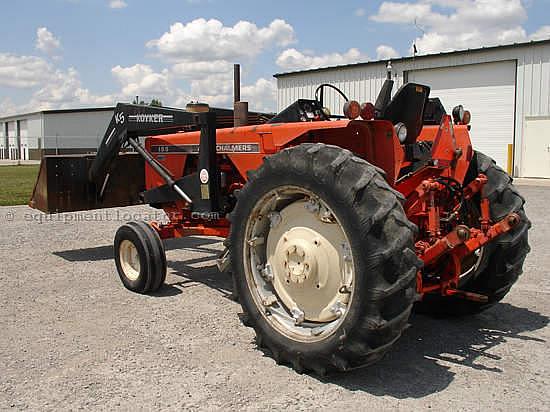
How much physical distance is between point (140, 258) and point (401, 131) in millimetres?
2915

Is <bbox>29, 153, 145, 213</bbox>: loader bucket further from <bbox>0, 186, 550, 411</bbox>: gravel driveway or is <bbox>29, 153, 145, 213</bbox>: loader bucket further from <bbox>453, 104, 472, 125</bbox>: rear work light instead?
<bbox>453, 104, 472, 125</bbox>: rear work light

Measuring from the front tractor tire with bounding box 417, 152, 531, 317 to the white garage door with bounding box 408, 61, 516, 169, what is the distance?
18.5 metres

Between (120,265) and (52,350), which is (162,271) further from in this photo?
(52,350)

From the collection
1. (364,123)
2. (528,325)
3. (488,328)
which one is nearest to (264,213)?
(364,123)

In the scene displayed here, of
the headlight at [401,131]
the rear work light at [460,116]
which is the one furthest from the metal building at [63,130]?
the headlight at [401,131]

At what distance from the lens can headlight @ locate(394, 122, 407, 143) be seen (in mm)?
4445

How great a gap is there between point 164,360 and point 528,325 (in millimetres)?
2993

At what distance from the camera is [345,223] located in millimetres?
3480

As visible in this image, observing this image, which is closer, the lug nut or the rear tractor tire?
the lug nut

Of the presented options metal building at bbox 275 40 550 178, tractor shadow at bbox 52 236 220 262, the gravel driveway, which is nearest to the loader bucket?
tractor shadow at bbox 52 236 220 262

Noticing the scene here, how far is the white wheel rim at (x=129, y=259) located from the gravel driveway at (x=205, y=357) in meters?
0.21

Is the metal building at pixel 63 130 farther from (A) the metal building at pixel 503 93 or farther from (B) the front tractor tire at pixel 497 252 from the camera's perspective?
(B) the front tractor tire at pixel 497 252

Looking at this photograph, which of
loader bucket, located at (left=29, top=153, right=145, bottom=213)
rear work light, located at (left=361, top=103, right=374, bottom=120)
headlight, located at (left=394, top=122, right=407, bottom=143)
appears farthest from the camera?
loader bucket, located at (left=29, top=153, right=145, bottom=213)

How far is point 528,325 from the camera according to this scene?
4867mm
